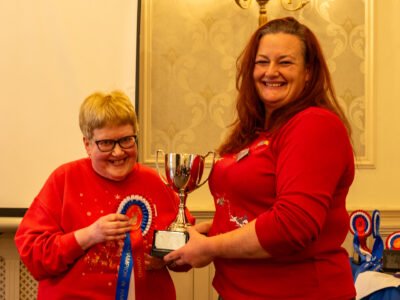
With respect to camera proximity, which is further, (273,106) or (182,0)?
(182,0)

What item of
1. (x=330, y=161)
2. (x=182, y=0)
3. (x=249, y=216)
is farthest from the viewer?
(x=182, y=0)

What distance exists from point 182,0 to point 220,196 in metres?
1.67

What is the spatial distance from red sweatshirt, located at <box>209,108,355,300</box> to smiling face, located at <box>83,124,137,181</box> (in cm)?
30

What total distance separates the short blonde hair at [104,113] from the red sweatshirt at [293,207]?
1.05ft

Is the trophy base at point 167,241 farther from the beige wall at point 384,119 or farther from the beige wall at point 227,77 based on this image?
the beige wall at point 384,119

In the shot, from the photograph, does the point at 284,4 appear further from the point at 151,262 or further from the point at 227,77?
the point at 151,262

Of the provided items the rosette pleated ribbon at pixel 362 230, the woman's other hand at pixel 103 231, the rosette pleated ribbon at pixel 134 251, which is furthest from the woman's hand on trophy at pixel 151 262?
the rosette pleated ribbon at pixel 362 230

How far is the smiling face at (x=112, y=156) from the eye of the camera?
1430mm

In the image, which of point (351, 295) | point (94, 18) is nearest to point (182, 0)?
point (94, 18)

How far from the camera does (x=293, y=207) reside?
1.09m

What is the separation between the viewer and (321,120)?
1136 mm

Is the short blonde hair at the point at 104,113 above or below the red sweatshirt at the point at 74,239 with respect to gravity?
above

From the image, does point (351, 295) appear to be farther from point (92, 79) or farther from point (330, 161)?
point (92, 79)

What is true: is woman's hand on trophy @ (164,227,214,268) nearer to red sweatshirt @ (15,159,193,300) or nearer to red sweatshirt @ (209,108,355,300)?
red sweatshirt @ (209,108,355,300)
